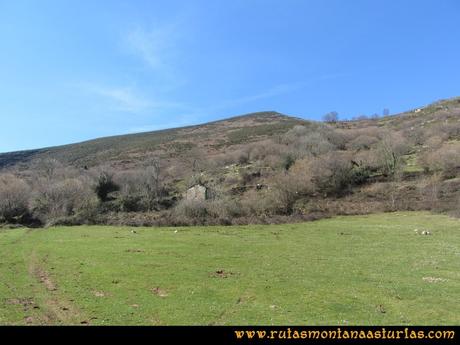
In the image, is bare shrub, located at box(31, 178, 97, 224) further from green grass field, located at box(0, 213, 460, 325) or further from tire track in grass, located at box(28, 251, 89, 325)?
tire track in grass, located at box(28, 251, 89, 325)

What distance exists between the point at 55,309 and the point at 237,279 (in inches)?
343

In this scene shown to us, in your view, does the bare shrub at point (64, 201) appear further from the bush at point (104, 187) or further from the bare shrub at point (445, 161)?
the bare shrub at point (445, 161)

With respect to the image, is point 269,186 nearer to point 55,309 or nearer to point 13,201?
point 13,201

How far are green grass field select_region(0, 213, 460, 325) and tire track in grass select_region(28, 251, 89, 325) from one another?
0.13 feet

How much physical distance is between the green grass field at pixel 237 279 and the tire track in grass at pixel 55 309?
0.04 metres

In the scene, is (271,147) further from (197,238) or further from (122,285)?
(122,285)

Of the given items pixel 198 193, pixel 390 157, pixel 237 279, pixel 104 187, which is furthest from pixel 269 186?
pixel 237 279

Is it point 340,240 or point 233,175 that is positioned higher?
point 233,175

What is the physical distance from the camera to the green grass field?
49.8ft

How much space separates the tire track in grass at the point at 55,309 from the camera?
1470cm

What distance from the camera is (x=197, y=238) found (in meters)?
39.3

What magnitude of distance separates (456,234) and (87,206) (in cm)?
4930
